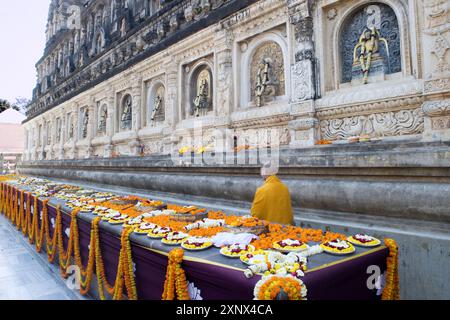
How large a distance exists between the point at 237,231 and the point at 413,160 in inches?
80.2

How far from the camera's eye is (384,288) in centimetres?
223

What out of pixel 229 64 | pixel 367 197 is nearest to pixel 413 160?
pixel 367 197

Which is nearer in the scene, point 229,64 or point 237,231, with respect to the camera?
point 237,231

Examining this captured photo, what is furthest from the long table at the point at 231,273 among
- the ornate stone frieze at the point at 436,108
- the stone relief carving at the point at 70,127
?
the stone relief carving at the point at 70,127

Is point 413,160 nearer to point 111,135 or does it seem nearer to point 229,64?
point 229,64

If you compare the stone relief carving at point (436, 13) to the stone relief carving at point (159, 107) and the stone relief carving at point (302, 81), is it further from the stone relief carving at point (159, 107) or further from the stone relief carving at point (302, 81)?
the stone relief carving at point (159, 107)

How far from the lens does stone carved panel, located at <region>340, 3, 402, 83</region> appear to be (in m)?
4.97

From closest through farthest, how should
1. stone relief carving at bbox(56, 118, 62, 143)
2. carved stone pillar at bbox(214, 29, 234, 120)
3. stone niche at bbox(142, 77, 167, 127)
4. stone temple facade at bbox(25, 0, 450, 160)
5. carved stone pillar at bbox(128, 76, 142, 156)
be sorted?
stone temple facade at bbox(25, 0, 450, 160)
carved stone pillar at bbox(214, 29, 234, 120)
stone niche at bbox(142, 77, 167, 127)
carved stone pillar at bbox(128, 76, 142, 156)
stone relief carving at bbox(56, 118, 62, 143)

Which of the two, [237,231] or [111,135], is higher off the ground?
[111,135]

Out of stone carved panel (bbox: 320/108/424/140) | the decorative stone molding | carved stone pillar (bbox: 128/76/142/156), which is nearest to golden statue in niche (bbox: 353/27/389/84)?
the decorative stone molding

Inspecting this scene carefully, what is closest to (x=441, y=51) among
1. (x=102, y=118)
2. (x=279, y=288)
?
(x=279, y=288)

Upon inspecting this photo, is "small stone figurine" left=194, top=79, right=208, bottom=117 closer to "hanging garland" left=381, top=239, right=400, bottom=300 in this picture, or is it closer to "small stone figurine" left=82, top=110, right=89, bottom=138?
"hanging garland" left=381, top=239, right=400, bottom=300

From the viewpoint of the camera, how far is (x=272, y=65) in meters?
6.81

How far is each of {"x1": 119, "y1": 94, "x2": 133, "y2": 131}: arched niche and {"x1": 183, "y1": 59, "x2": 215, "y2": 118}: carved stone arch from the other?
3.73 metres
